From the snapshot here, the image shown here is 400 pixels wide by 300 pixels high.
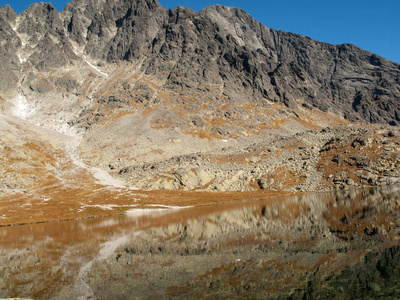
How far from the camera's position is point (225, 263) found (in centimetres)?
2253

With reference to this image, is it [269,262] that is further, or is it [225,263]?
[225,263]

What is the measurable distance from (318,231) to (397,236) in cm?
693

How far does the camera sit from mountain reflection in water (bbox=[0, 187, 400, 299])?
1694 centimetres

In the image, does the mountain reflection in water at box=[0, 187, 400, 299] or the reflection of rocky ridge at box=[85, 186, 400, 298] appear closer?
the reflection of rocky ridge at box=[85, 186, 400, 298]

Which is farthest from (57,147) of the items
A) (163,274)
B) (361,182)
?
(163,274)

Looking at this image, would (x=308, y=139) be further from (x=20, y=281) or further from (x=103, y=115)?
(x=103, y=115)

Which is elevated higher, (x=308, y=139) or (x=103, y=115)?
(x=103, y=115)

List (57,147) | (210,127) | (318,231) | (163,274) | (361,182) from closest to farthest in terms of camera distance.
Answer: (163,274) < (318,231) < (361,182) < (57,147) < (210,127)

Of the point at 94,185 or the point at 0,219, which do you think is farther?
the point at 94,185

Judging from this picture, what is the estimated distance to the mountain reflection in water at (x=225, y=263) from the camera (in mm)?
16938

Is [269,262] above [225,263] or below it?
above

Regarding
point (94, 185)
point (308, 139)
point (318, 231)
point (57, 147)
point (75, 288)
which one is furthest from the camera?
point (57, 147)

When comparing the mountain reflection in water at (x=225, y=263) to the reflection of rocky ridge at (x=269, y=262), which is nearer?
the reflection of rocky ridge at (x=269, y=262)

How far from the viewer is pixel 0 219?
65.2 m
